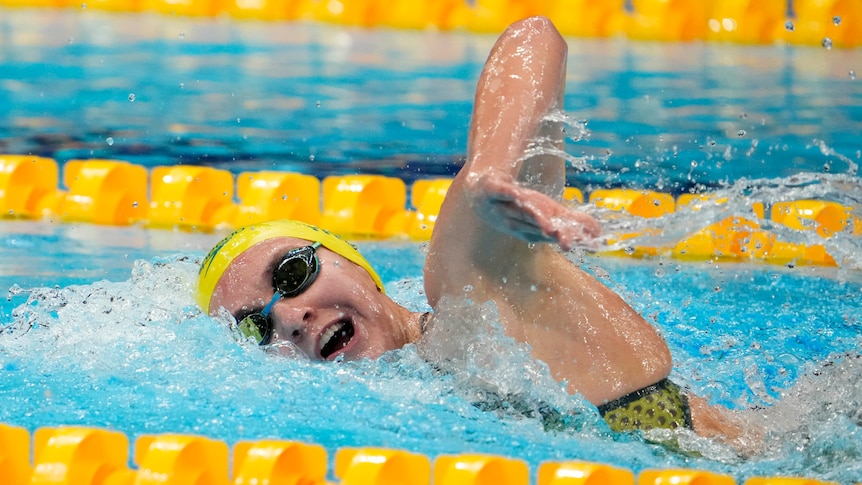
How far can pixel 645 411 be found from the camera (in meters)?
1.91

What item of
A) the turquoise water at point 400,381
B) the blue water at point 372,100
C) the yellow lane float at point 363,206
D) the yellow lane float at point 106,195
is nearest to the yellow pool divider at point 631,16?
the blue water at point 372,100

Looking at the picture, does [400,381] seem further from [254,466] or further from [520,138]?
[520,138]

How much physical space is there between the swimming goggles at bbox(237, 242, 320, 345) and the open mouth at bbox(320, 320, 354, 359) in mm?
99

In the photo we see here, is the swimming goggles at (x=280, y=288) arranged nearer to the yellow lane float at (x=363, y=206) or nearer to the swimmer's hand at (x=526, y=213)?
the swimmer's hand at (x=526, y=213)

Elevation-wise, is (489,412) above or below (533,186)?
below

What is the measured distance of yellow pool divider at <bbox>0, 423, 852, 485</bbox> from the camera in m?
1.86

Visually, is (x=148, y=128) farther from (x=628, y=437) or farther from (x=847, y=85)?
(x=628, y=437)

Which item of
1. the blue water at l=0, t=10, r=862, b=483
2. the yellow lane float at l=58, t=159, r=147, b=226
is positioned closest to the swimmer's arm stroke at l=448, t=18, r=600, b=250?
the blue water at l=0, t=10, r=862, b=483

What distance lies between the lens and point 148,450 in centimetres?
201

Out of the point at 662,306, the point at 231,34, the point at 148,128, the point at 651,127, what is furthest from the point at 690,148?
the point at 231,34

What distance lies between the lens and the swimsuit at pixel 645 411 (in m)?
1.90

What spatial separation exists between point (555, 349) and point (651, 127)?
3592 mm

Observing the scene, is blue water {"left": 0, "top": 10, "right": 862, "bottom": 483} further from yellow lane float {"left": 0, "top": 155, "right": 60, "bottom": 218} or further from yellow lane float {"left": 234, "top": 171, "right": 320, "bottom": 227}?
yellow lane float {"left": 234, "top": 171, "right": 320, "bottom": 227}

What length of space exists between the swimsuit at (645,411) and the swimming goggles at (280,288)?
639 mm
